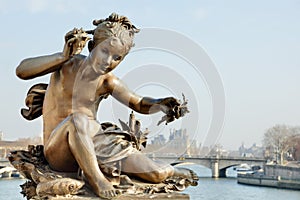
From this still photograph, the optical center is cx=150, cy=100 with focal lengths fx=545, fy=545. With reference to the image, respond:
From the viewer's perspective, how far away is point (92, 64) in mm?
3785

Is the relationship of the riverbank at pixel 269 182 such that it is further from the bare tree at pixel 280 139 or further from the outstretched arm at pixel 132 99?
the outstretched arm at pixel 132 99

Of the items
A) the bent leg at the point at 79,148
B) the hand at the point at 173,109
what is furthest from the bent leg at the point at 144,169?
the hand at the point at 173,109


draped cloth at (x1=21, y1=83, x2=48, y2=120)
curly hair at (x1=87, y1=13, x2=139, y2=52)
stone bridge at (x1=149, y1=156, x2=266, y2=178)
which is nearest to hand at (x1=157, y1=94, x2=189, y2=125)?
curly hair at (x1=87, y1=13, x2=139, y2=52)

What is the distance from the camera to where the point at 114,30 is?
382 cm

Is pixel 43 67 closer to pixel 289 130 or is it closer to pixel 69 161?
pixel 69 161

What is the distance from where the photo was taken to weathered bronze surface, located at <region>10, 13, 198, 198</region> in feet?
11.8

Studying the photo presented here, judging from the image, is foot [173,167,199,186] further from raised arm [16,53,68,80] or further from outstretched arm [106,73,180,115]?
raised arm [16,53,68,80]

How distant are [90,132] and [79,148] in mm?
224

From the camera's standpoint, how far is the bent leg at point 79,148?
353 cm

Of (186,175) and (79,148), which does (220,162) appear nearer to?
(186,175)

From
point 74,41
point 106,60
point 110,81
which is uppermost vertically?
point 74,41

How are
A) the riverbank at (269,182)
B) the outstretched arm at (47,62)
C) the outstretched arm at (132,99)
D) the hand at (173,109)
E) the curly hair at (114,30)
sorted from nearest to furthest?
1. the outstretched arm at (47,62)
2. the curly hair at (114,30)
3. the hand at (173,109)
4. the outstretched arm at (132,99)
5. the riverbank at (269,182)

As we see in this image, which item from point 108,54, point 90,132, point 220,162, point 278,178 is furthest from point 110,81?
point 220,162

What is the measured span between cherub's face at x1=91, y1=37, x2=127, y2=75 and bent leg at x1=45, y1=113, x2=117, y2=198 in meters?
0.37
